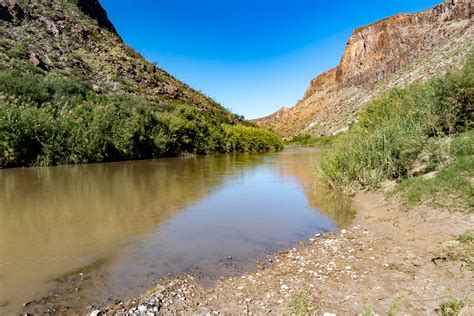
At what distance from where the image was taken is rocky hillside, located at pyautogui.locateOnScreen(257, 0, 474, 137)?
7750 cm

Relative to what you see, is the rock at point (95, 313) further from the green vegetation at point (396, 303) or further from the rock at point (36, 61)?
the rock at point (36, 61)

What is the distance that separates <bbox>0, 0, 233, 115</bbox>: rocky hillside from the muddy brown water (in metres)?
34.8

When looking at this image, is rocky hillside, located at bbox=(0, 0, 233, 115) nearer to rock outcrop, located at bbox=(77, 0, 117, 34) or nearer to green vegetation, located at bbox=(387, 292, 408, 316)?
rock outcrop, located at bbox=(77, 0, 117, 34)

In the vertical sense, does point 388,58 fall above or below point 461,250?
above

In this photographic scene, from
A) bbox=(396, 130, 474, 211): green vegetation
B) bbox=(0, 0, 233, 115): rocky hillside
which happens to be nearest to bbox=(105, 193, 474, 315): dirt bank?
bbox=(396, 130, 474, 211): green vegetation

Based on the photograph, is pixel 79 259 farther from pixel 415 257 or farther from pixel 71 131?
pixel 71 131

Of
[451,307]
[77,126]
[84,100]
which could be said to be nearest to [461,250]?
[451,307]

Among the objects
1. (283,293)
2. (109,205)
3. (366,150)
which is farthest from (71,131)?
(283,293)

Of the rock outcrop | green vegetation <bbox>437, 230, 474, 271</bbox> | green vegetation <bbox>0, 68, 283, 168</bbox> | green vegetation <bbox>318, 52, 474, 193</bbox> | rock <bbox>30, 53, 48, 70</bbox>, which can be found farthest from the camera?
the rock outcrop

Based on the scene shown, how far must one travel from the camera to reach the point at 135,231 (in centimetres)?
899

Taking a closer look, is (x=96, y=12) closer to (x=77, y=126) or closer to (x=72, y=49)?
(x=72, y=49)

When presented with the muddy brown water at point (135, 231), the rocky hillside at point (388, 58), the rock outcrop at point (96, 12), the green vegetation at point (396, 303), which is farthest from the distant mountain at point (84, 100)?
the rocky hillside at point (388, 58)

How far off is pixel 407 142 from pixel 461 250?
7.22m

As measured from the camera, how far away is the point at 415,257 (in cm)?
632
